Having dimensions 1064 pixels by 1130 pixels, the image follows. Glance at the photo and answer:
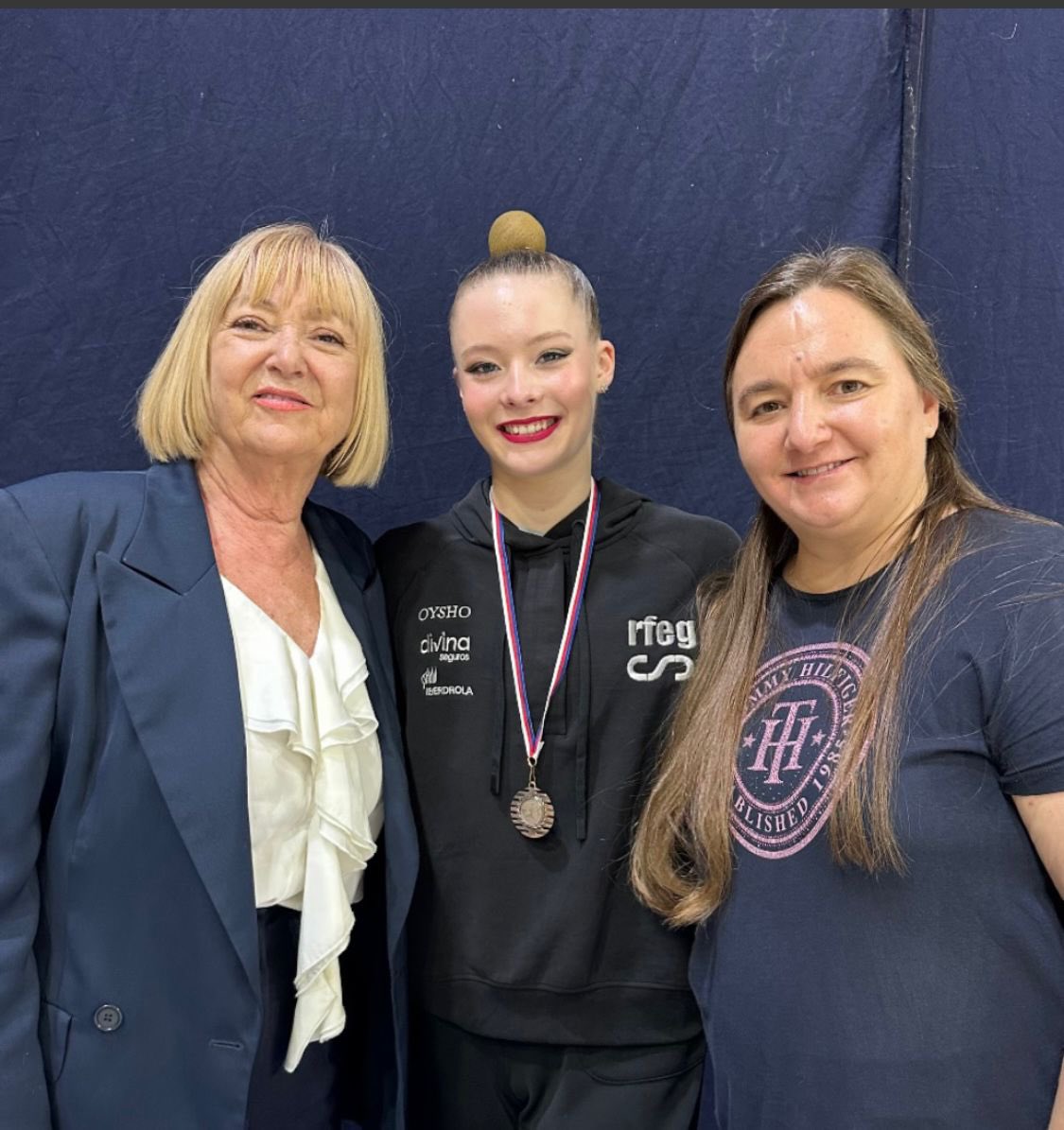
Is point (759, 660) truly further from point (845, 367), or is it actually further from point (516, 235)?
point (516, 235)

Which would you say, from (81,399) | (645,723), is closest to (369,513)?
(81,399)

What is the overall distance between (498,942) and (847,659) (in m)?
0.67

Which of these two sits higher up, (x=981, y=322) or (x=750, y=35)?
(x=750, y=35)

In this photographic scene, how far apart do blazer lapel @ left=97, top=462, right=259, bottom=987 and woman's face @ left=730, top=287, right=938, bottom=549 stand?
2.55 feet

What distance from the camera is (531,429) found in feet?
6.12

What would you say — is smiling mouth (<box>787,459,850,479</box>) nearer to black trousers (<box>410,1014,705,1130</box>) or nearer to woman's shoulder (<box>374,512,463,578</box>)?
woman's shoulder (<box>374,512,463,578</box>)

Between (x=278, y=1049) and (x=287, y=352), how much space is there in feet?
3.28

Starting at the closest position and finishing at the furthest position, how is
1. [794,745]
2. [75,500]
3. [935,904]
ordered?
[935,904] < [794,745] < [75,500]

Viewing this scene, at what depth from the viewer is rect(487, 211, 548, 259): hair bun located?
6.44 ft

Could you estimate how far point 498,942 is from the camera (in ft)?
5.60

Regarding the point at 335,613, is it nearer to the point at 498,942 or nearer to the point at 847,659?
the point at 498,942

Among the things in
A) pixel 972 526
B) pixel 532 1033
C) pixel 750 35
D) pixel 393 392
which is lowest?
pixel 532 1033

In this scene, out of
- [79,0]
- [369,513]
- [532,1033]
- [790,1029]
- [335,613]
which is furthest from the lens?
[369,513]

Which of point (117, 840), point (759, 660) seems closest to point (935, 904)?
point (759, 660)
